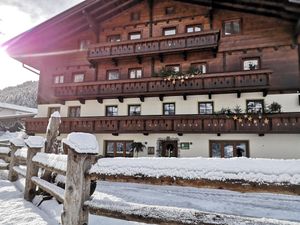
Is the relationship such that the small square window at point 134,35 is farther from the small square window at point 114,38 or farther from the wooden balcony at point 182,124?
the wooden balcony at point 182,124

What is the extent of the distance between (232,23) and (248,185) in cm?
1702

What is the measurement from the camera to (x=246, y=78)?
46.7 feet

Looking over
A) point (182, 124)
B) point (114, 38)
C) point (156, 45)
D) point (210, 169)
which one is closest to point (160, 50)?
point (156, 45)

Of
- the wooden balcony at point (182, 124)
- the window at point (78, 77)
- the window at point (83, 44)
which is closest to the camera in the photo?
the wooden balcony at point (182, 124)

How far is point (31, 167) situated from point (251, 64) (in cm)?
1457

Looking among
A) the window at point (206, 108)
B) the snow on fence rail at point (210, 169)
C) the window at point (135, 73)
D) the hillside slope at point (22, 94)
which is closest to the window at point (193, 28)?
the window at point (135, 73)

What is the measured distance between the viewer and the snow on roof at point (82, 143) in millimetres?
2759

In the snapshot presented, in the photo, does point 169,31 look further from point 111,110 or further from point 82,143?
point 82,143

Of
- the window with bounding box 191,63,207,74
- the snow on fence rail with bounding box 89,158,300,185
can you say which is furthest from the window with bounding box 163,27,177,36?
the snow on fence rail with bounding box 89,158,300,185

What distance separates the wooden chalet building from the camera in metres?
14.1

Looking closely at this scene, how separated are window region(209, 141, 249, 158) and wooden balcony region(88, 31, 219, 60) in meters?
6.38

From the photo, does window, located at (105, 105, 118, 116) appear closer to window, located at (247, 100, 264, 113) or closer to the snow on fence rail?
window, located at (247, 100, 264, 113)

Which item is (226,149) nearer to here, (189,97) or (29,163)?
(189,97)

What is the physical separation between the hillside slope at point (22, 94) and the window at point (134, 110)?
51421 mm
